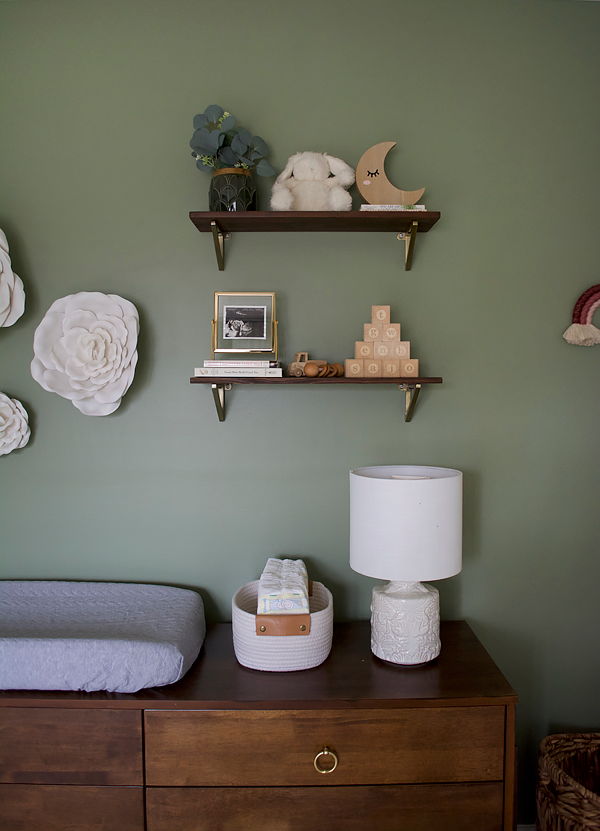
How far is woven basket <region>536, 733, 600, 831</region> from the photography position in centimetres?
145

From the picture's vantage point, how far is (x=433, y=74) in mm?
1758

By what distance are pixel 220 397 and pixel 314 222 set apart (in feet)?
2.05

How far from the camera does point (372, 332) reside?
1.68 metres

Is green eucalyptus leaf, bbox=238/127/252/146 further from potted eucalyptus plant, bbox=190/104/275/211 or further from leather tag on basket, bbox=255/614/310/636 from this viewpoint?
leather tag on basket, bbox=255/614/310/636

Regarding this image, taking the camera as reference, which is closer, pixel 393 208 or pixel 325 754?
pixel 325 754

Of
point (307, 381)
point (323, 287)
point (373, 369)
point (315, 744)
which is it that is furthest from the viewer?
point (323, 287)

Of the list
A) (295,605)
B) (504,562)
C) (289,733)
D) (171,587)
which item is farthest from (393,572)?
(171,587)

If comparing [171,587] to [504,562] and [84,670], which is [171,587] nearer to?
[84,670]

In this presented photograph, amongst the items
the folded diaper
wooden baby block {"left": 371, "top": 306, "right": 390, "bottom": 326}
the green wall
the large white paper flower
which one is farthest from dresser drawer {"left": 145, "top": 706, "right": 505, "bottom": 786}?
wooden baby block {"left": 371, "top": 306, "right": 390, "bottom": 326}

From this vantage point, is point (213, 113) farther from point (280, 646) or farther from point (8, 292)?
point (280, 646)

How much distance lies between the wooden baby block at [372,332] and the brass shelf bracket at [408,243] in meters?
0.25

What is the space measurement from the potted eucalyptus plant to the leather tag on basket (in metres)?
1.18

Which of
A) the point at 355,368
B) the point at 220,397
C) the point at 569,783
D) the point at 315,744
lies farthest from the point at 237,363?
the point at 569,783

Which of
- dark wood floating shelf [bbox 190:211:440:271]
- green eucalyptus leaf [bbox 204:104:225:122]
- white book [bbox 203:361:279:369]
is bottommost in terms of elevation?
white book [bbox 203:361:279:369]
